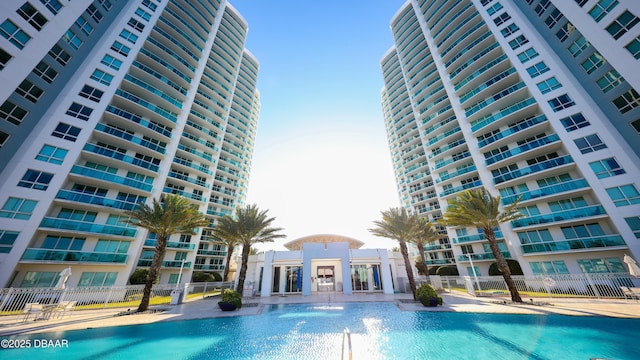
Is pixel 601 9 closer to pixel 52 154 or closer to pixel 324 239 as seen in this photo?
pixel 324 239

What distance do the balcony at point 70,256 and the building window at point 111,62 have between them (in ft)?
74.1

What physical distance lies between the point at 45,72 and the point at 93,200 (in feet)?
44.9

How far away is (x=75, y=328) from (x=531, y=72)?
49676 mm

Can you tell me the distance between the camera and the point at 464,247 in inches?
1340

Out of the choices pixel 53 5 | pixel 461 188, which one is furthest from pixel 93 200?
pixel 461 188

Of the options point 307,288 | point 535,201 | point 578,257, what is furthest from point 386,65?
point 307,288

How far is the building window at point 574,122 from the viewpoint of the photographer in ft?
77.2

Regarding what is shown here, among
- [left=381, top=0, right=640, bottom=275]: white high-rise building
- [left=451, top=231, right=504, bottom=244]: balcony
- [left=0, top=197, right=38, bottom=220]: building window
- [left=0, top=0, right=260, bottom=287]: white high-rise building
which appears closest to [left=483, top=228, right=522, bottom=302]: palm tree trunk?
[left=381, top=0, right=640, bottom=275]: white high-rise building

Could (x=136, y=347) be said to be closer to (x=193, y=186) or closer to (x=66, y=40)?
(x=193, y=186)

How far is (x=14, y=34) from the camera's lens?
763 inches

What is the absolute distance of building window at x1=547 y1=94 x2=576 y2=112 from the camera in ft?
81.3

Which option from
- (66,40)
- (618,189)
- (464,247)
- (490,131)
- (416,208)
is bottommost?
(464,247)

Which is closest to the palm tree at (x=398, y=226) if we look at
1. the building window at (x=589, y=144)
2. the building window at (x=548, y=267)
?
the building window at (x=548, y=267)

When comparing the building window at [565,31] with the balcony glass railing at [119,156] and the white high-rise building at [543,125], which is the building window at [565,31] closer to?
the white high-rise building at [543,125]
